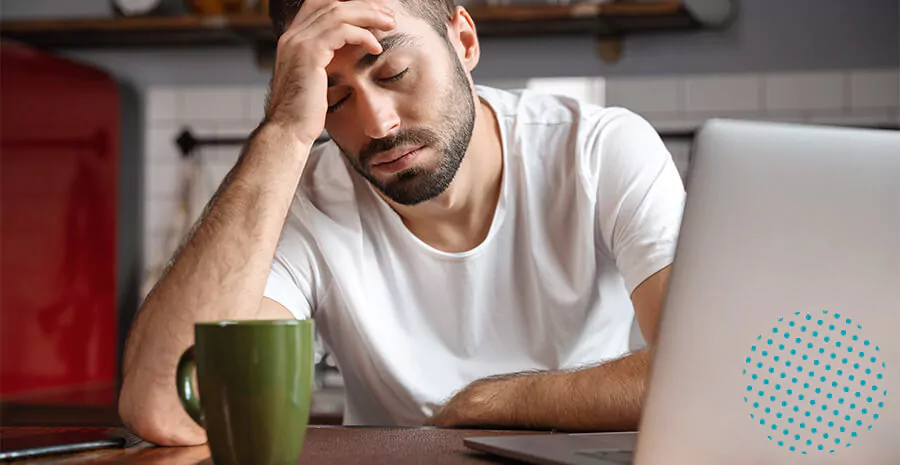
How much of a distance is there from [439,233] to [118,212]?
1725mm

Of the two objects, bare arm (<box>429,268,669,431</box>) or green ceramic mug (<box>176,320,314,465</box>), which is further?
bare arm (<box>429,268,669,431</box>)

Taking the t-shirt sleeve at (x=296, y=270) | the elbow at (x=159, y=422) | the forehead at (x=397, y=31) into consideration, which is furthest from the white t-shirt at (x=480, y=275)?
the elbow at (x=159, y=422)

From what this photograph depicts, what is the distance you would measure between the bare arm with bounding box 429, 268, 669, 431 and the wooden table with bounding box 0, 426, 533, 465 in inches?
3.7

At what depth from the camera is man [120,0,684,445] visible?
1.30 metres

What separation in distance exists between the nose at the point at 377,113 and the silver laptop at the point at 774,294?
736 mm

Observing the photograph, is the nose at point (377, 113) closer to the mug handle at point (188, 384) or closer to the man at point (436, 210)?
the man at point (436, 210)

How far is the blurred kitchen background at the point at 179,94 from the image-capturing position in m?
2.73

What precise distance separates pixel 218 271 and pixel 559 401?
15.6 inches

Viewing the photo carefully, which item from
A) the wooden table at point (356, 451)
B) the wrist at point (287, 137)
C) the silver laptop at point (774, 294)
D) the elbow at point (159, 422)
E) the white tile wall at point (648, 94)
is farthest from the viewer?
the white tile wall at point (648, 94)

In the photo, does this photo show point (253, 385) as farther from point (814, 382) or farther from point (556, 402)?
point (556, 402)

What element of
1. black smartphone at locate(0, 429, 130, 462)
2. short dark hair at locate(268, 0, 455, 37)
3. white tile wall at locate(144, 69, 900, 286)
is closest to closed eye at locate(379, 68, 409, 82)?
short dark hair at locate(268, 0, 455, 37)

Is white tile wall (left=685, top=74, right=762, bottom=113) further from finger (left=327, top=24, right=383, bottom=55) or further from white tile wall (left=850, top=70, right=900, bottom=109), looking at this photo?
finger (left=327, top=24, right=383, bottom=55)

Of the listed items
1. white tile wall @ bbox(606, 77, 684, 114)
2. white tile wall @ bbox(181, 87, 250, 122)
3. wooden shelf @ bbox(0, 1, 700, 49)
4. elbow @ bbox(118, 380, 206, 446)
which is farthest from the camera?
white tile wall @ bbox(181, 87, 250, 122)

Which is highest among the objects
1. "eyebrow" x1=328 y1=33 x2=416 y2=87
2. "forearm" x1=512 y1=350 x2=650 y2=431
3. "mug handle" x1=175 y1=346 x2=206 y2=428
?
"eyebrow" x1=328 y1=33 x2=416 y2=87
